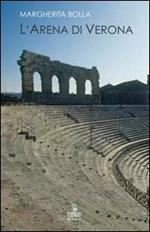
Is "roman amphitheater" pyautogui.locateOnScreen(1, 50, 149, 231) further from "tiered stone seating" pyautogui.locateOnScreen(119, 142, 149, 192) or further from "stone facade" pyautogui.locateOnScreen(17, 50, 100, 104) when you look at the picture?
"stone facade" pyautogui.locateOnScreen(17, 50, 100, 104)

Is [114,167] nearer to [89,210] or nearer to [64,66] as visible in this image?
[89,210]

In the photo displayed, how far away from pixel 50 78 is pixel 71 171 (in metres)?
19.2

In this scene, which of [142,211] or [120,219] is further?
[142,211]

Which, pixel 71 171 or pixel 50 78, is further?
pixel 50 78

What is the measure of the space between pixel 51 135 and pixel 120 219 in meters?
8.88

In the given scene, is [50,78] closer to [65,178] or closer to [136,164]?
[136,164]

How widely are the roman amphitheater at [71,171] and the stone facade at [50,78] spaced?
4845mm

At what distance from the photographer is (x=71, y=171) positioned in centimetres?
1268

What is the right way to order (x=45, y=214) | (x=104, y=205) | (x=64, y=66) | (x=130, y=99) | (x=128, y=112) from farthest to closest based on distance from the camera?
(x=130, y=99)
(x=64, y=66)
(x=128, y=112)
(x=104, y=205)
(x=45, y=214)

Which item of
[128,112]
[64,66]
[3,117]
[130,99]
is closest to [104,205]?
[3,117]

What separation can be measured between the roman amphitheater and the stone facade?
4.85 metres

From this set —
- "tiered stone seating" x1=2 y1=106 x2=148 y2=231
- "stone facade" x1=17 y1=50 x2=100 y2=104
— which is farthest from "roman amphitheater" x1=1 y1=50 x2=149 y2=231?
"stone facade" x1=17 y1=50 x2=100 y2=104

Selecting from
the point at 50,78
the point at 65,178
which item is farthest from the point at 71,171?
the point at 50,78

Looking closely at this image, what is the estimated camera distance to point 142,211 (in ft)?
34.2
